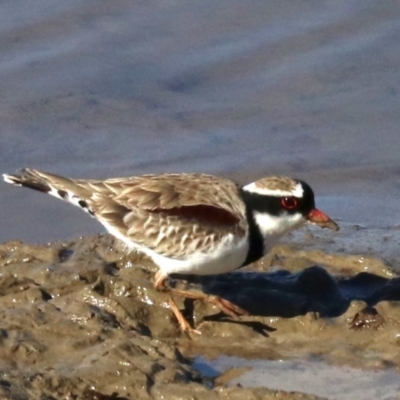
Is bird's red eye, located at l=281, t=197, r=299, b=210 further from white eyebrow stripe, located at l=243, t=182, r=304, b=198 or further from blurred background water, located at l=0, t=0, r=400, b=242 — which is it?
blurred background water, located at l=0, t=0, r=400, b=242

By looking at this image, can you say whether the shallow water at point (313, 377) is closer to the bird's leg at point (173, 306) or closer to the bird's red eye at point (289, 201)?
the bird's leg at point (173, 306)

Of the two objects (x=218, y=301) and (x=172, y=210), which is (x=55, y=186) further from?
(x=218, y=301)

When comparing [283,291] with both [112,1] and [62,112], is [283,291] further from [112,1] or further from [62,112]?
[112,1]

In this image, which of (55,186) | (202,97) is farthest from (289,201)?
(202,97)

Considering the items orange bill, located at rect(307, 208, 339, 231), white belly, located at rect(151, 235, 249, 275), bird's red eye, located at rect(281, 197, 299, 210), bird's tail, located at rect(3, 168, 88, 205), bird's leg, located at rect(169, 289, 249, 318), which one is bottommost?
bird's leg, located at rect(169, 289, 249, 318)

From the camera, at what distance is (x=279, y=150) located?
33.6 ft

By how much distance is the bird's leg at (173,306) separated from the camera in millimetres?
6945

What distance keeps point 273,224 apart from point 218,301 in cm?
61

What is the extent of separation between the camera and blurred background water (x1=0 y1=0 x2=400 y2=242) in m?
9.78

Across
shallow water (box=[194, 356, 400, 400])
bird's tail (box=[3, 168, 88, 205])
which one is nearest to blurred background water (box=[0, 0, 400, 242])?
bird's tail (box=[3, 168, 88, 205])

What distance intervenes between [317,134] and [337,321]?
3.77 m

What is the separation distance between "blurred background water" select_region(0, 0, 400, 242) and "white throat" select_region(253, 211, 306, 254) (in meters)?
1.76

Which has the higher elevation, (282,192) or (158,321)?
(282,192)

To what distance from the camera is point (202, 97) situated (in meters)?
11.0
